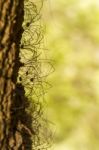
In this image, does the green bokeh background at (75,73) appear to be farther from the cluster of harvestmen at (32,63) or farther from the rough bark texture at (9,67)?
the rough bark texture at (9,67)

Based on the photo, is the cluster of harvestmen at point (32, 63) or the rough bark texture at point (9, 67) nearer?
the rough bark texture at point (9, 67)

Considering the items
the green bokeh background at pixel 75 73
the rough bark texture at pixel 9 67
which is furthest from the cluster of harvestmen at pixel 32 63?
the green bokeh background at pixel 75 73

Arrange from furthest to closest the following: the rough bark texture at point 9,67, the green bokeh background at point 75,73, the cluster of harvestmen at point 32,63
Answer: the green bokeh background at point 75,73 → the cluster of harvestmen at point 32,63 → the rough bark texture at point 9,67

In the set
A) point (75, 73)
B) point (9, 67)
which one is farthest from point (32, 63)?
point (75, 73)

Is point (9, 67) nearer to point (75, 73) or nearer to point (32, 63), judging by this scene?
point (32, 63)

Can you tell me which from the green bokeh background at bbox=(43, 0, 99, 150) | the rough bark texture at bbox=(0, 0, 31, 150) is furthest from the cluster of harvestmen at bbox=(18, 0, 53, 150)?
the green bokeh background at bbox=(43, 0, 99, 150)
